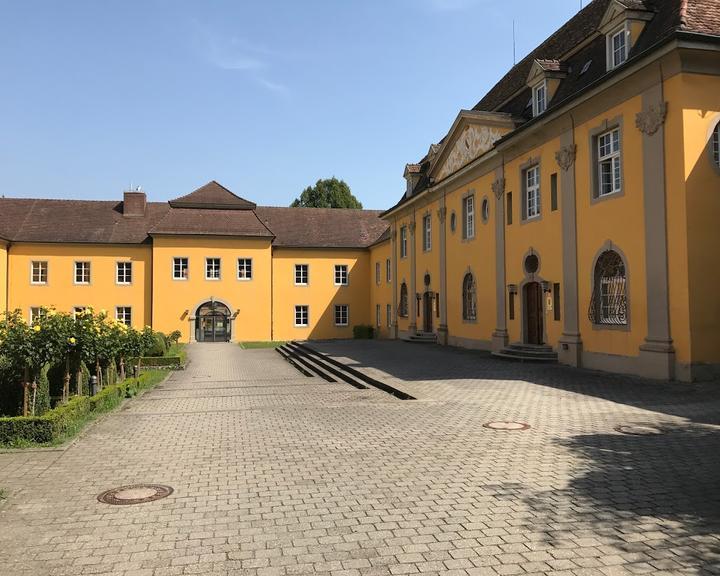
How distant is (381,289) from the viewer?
1665 inches

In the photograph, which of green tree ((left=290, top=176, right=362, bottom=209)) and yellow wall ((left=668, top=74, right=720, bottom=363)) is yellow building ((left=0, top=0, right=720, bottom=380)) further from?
green tree ((left=290, top=176, right=362, bottom=209))

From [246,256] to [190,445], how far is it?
34.2 meters

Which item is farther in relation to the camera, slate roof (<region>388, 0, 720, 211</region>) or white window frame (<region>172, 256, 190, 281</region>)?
white window frame (<region>172, 256, 190, 281</region>)

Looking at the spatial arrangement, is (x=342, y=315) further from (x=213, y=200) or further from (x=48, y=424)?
(x=48, y=424)

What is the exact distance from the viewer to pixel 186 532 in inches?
204

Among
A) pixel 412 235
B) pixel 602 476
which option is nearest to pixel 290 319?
pixel 412 235

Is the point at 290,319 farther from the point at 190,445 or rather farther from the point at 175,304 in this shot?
the point at 190,445

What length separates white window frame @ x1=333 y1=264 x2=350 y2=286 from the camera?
4550 centimetres

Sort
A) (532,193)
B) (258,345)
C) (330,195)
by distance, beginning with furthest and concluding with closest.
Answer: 1. (330,195)
2. (258,345)
3. (532,193)

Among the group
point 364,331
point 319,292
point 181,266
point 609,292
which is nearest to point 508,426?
point 609,292

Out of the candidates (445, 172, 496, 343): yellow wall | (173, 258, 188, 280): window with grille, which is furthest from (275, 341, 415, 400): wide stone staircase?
(173, 258, 188, 280): window with grille

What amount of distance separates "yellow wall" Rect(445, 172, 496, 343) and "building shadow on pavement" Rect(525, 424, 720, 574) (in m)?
16.2

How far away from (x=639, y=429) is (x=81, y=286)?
39.6 m

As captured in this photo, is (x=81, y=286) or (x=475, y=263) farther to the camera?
(x=81, y=286)
